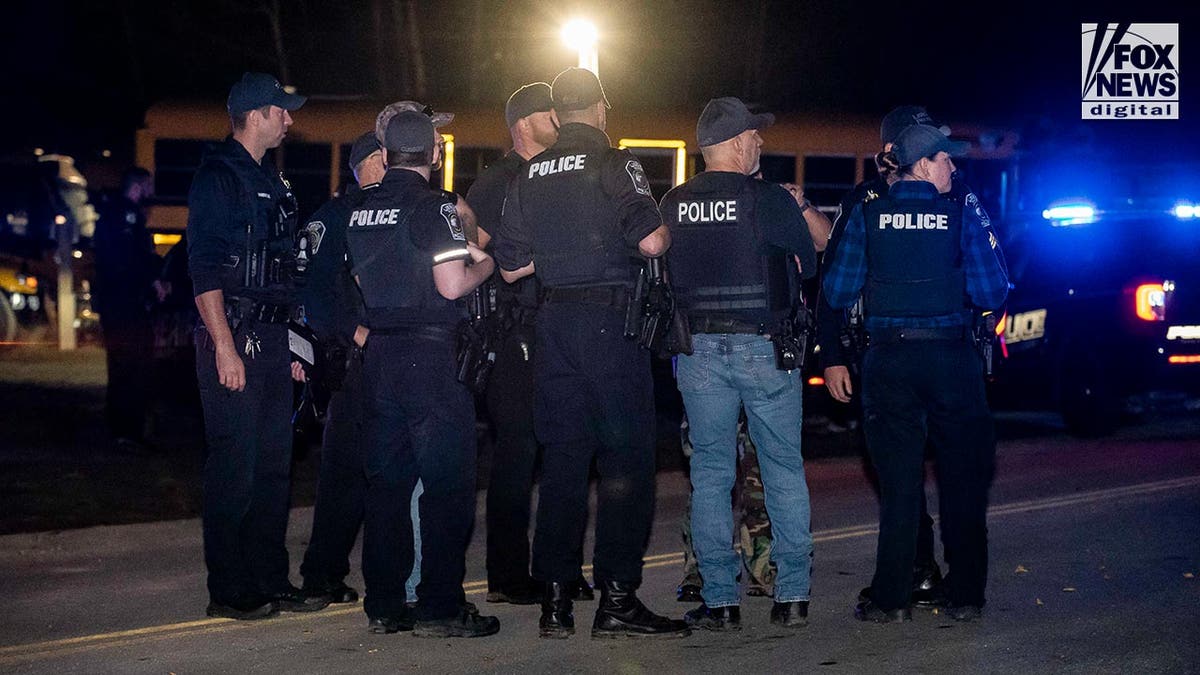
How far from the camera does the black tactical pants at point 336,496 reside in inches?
261

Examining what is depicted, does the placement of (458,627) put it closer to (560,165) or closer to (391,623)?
(391,623)

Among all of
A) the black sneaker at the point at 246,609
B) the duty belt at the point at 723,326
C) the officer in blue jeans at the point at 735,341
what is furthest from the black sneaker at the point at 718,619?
the black sneaker at the point at 246,609

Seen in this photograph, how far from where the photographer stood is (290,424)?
21.6 ft

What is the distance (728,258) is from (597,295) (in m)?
0.55

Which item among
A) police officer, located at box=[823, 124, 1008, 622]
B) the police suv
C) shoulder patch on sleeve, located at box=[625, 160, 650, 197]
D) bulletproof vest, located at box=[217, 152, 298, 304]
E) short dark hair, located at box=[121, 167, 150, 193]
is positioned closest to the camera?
shoulder patch on sleeve, located at box=[625, 160, 650, 197]

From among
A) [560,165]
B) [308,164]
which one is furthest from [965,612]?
[308,164]

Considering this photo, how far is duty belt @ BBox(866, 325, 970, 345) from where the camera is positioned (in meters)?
6.11

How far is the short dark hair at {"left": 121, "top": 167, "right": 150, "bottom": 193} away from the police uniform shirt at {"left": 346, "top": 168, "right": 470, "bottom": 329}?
539cm

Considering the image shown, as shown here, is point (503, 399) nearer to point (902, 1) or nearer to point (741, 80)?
point (741, 80)

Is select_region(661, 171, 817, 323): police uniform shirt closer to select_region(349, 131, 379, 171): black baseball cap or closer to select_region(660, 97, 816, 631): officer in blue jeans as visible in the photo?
select_region(660, 97, 816, 631): officer in blue jeans

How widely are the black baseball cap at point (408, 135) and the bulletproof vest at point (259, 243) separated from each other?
2.19 ft

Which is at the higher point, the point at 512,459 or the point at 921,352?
the point at 921,352

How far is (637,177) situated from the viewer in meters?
5.80

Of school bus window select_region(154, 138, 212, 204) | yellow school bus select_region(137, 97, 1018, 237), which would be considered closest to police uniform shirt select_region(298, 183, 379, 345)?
yellow school bus select_region(137, 97, 1018, 237)
